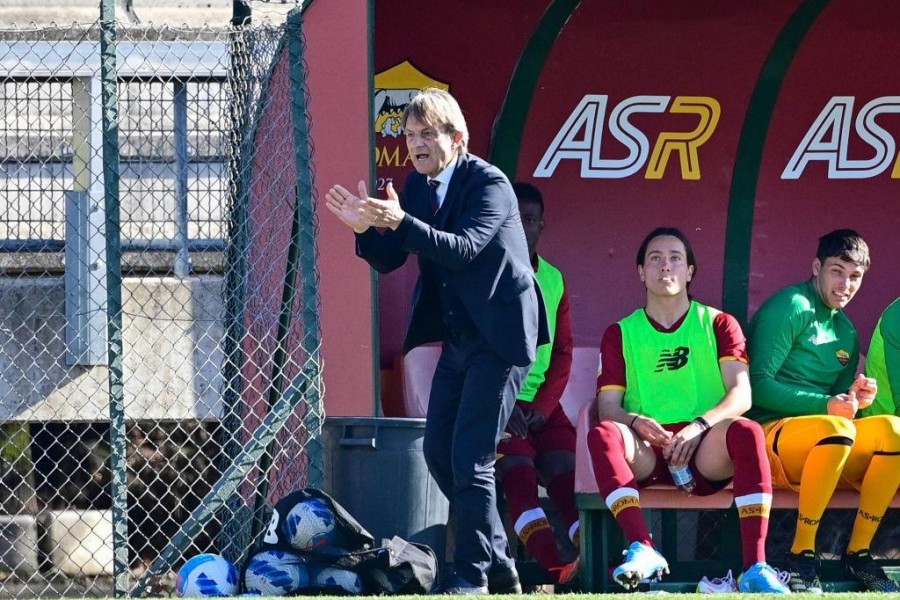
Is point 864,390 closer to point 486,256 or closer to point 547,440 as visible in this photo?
point 547,440

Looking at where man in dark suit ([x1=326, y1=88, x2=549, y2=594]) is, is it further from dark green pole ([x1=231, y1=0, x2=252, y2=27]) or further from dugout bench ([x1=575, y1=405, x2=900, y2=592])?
dark green pole ([x1=231, y1=0, x2=252, y2=27])

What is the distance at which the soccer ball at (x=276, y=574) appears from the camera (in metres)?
4.99

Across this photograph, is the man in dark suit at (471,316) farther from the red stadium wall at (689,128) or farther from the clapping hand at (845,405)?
the red stadium wall at (689,128)

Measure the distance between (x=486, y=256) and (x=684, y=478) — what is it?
1043mm

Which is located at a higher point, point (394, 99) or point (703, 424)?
point (394, 99)

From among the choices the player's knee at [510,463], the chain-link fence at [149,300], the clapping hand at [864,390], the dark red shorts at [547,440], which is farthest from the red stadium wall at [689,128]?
the clapping hand at [864,390]

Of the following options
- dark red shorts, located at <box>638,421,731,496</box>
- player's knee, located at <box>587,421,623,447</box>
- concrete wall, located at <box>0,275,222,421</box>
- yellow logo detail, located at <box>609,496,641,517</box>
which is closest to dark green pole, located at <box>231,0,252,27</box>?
concrete wall, located at <box>0,275,222,421</box>

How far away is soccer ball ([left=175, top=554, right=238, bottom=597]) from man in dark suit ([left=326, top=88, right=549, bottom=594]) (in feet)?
2.34

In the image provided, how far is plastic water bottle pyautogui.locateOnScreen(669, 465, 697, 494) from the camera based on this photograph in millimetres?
5277

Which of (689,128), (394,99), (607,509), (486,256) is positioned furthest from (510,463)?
(689,128)

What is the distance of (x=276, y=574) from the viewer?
500 centimetres

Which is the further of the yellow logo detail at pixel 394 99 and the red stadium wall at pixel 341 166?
the yellow logo detail at pixel 394 99

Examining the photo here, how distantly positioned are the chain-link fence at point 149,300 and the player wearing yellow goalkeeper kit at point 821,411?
1.61 meters

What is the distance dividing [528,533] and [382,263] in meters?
1.23
